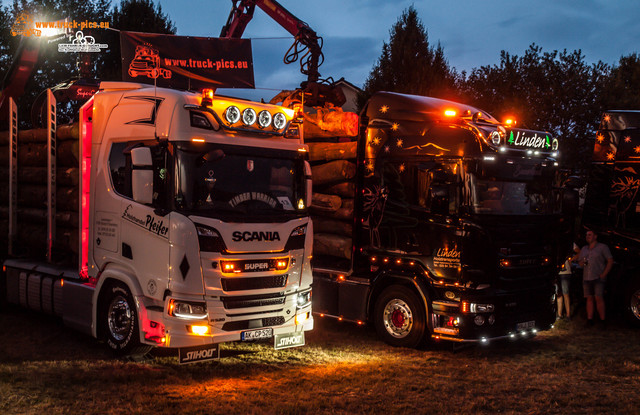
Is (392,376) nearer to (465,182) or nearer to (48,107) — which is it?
(465,182)

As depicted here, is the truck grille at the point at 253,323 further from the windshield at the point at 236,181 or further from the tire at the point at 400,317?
the tire at the point at 400,317

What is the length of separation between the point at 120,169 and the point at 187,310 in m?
2.13

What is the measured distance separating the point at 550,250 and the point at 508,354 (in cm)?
168

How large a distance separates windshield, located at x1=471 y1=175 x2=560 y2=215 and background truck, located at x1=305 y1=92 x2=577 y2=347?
0.02 metres

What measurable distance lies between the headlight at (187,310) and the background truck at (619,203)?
786 centimetres

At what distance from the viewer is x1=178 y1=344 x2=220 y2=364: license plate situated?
7320 millimetres

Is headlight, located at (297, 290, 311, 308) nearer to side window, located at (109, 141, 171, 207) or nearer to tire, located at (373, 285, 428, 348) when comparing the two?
tire, located at (373, 285, 428, 348)

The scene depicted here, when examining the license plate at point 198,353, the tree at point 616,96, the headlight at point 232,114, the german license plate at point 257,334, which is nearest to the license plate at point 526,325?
the german license plate at point 257,334

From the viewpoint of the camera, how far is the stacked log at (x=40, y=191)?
9445 millimetres

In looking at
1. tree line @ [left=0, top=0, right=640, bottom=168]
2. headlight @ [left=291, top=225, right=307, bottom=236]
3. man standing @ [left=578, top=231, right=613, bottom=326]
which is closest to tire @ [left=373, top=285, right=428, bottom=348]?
headlight @ [left=291, top=225, right=307, bottom=236]

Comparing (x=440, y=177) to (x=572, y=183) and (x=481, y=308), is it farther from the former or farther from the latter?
(x=572, y=183)

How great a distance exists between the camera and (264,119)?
26.2ft

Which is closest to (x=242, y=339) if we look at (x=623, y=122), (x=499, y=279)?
(x=499, y=279)

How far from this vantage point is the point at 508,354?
9172mm
